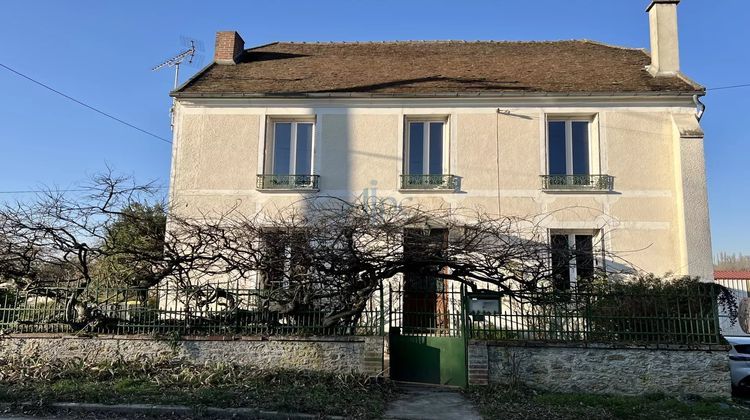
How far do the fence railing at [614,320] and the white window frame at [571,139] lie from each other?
16.3ft

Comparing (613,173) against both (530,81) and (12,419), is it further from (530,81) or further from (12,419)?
(12,419)

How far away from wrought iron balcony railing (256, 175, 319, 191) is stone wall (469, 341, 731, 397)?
256 inches

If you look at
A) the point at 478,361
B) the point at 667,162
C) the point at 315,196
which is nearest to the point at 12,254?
the point at 315,196

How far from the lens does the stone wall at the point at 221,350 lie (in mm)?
9328

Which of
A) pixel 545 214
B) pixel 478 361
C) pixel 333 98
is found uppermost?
pixel 333 98

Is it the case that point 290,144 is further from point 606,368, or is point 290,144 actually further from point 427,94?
point 606,368

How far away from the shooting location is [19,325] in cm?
1005

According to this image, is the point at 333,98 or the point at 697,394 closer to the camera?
the point at 697,394

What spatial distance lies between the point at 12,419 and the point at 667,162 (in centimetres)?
1427

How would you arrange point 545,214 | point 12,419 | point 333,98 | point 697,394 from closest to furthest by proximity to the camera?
1. point 12,419
2. point 697,394
3. point 545,214
4. point 333,98

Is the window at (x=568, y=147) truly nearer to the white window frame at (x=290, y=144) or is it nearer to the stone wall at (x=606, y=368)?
the stone wall at (x=606, y=368)

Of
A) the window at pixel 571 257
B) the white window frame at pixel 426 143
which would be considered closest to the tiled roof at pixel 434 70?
the white window frame at pixel 426 143

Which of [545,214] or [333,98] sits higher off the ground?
[333,98]

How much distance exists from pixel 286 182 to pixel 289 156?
831 millimetres
